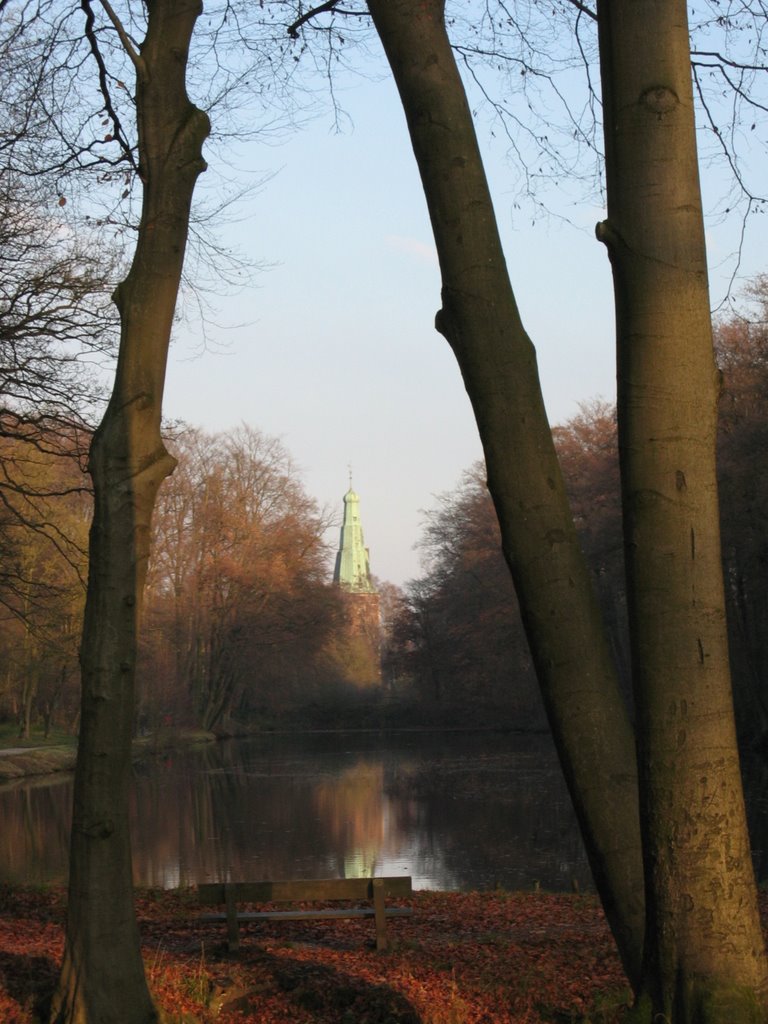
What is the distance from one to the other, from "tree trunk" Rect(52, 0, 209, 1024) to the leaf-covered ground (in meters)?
0.38

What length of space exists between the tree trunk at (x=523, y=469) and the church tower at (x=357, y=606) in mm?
49550

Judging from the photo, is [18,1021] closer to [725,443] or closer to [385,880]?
[385,880]

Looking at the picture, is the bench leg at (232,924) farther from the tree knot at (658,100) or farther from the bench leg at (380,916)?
the tree knot at (658,100)

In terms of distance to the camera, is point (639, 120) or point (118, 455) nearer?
point (639, 120)

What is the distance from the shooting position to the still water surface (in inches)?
581

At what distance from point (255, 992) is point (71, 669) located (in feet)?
92.9

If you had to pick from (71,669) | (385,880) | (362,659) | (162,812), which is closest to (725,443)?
(162,812)

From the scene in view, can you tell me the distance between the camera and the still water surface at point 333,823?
14.8 meters

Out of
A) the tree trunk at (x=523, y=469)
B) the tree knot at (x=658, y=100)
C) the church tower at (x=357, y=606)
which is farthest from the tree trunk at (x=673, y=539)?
the church tower at (x=357, y=606)

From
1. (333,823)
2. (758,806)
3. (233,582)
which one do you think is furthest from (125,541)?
(233,582)

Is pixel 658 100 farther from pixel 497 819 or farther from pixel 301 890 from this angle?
pixel 497 819

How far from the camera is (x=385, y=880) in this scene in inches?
315

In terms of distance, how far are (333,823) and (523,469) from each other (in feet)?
54.1

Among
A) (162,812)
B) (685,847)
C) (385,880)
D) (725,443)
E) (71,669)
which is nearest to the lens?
(685,847)
